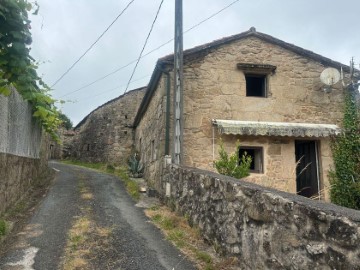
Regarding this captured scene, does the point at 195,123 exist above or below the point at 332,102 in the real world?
below

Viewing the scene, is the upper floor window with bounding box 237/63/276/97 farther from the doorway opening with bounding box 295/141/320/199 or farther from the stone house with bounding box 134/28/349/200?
the doorway opening with bounding box 295/141/320/199

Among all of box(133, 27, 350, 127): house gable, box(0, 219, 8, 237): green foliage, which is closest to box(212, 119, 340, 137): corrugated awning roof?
box(133, 27, 350, 127): house gable

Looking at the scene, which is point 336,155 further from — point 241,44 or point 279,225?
point 279,225

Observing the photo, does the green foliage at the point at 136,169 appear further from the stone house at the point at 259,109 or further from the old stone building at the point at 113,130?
the old stone building at the point at 113,130

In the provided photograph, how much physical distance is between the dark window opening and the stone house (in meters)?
0.04

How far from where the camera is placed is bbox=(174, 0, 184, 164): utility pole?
834cm

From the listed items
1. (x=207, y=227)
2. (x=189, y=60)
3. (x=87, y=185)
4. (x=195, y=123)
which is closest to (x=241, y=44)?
(x=189, y=60)

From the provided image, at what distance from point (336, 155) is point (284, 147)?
1.51 meters

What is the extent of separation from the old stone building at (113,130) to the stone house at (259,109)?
1191cm

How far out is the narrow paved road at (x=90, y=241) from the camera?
4.44 m

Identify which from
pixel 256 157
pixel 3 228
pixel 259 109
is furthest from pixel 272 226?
pixel 259 109

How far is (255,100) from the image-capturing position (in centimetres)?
956

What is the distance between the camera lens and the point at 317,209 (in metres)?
2.65

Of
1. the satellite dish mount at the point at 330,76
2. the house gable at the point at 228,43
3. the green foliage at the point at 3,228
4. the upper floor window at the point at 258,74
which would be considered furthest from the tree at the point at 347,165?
the green foliage at the point at 3,228
